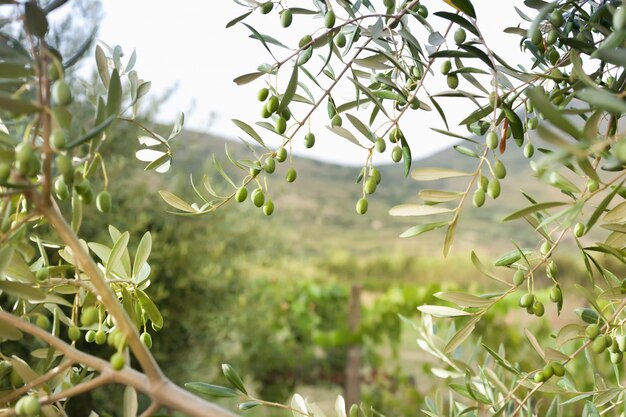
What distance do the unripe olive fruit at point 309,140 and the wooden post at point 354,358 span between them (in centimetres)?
373

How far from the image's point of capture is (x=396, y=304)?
4270 millimetres

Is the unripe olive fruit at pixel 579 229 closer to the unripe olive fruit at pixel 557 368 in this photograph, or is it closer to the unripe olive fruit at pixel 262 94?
the unripe olive fruit at pixel 557 368

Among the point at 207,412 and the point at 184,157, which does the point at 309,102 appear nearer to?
the point at 207,412

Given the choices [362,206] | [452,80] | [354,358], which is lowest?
[354,358]

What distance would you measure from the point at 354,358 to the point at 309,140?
389cm

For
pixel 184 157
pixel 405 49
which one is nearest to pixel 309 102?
pixel 405 49

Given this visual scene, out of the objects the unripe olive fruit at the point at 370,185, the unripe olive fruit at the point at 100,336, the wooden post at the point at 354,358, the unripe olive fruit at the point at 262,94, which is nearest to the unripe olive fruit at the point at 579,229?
the unripe olive fruit at the point at 370,185

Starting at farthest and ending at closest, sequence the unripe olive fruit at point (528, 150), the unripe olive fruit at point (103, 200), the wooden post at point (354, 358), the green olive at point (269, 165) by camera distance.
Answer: the wooden post at point (354, 358), the unripe olive fruit at point (528, 150), the green olive at point (269, 165), the unripe olive fruit at point (103, 200)

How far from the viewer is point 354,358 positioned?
14.2 ft

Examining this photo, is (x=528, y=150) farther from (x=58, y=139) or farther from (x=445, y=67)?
(x=58, y=139)

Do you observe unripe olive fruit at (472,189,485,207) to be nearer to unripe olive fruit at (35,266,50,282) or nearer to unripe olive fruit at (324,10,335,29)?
unripe olive fruit at (324,10,335,29)

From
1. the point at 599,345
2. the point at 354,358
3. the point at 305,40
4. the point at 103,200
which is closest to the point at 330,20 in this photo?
the point at 305,40

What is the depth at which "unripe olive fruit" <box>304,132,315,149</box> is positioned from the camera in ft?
1.94

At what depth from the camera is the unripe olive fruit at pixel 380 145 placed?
1.73 ft
